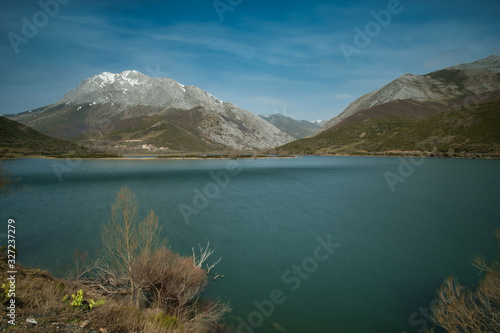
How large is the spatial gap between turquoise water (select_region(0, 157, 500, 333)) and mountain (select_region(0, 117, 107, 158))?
137m

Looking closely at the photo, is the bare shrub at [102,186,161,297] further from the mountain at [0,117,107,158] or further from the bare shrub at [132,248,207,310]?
the mountain at [0,117,107,158]

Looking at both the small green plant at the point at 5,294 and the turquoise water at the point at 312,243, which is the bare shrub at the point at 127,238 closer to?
the small green plant at the point at 5,294

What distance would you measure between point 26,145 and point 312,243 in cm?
20477

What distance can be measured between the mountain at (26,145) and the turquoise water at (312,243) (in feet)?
449

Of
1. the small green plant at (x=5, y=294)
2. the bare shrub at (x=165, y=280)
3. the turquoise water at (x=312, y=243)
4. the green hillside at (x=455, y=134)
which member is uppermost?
the green hillside at (x=455, y=134)

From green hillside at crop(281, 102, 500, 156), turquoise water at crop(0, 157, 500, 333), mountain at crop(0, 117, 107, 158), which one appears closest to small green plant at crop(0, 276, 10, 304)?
turquoise water at crop(0, 157, 500, 333)

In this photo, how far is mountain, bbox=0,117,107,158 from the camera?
14450 cm

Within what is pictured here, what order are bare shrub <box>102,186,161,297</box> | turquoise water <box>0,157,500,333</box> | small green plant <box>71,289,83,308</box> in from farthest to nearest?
turquoise water <box>0,157,500,333</box>
bare shrub <box>102,186,161,297</box>
small green plant <box>71,289,83,308</box>

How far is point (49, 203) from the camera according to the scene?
36375 mm

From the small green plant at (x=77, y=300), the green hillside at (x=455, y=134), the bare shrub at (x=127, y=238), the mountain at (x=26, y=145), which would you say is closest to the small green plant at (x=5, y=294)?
the small green plant at (x=77, y=300)

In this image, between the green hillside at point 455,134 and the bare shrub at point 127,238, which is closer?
the bare shrub at point 127,238

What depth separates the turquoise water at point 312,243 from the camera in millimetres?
11969

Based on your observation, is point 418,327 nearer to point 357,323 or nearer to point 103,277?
point 357,323

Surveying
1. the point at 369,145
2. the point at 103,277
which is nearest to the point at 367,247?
the point at 103,277
